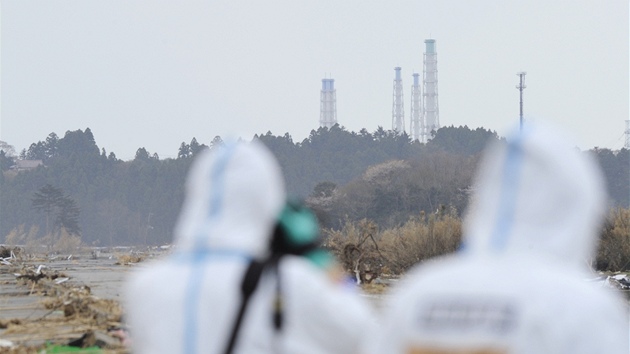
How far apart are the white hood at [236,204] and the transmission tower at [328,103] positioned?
417ft

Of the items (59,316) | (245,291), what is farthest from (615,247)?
(245,291)

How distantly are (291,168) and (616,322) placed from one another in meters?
94.4

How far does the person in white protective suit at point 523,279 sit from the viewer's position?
286 centimetres

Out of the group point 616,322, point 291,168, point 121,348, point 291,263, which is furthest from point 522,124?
point 291,168

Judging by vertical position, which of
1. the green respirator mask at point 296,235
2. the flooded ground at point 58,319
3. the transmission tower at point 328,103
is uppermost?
the transmission tower at point 328,103

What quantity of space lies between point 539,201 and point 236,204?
1.04m

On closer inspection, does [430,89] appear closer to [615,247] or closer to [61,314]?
[615,247]

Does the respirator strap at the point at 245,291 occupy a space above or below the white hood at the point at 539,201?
below

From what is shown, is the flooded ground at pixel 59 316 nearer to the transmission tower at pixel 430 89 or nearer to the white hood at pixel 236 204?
the white hood at pixel 236 204

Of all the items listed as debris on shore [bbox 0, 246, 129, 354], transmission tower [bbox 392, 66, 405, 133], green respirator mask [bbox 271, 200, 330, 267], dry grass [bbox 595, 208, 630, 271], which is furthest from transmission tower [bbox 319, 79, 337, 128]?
green respirator mask [bbox 271, 200, 330, 267]

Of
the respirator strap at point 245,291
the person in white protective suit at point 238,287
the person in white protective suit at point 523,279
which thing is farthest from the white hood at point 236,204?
the person in white protective suit at point 523,279

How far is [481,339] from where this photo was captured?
287 cm

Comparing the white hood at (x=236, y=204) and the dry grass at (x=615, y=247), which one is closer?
the white hood at (x=236, y=204)

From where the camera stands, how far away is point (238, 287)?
3.61 metres
